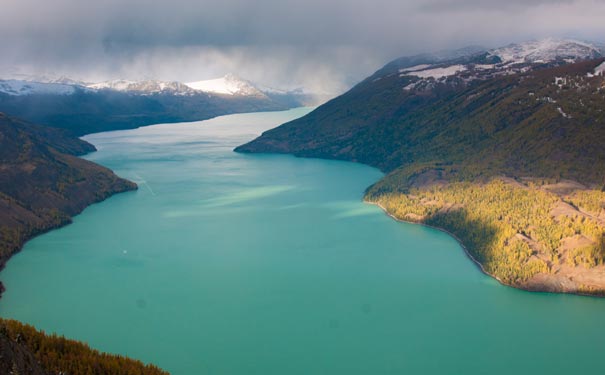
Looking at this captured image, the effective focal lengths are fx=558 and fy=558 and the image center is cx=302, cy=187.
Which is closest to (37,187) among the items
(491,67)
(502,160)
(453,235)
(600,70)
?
(453,235)

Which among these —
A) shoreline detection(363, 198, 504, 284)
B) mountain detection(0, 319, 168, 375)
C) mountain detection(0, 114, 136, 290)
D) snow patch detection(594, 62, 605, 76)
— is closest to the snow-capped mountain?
snow patch detection(594, 62, 605, 76)

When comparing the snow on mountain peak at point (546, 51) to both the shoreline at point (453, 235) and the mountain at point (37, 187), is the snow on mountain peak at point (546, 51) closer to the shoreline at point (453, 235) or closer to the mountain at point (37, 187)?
the shoreline at point (453, 235)

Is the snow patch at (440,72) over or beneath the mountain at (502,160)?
over

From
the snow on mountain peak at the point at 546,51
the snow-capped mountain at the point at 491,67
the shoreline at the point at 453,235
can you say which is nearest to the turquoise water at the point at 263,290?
the shoreline at the point at 453,235

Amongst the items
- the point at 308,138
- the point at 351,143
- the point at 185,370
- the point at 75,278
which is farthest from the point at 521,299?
the point at 308,138

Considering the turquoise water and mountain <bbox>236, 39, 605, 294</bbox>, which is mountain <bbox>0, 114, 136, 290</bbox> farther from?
mountain <bbox>236, 39, 605, 294</bbox>

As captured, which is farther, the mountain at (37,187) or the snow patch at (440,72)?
the snow patch at (440,72)

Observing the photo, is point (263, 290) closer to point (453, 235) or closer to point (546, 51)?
point (453, 235)

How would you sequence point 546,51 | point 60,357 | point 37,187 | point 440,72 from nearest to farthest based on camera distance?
1. point 60,357
2. point 37,187
3. point 440,72
4. point 546,51
